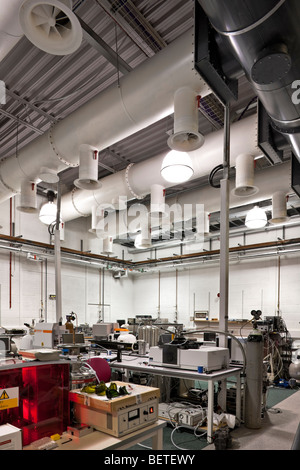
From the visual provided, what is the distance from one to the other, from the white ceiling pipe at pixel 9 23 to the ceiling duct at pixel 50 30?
0.10 metres

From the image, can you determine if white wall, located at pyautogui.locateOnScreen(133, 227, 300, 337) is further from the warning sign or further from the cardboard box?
the warning sign

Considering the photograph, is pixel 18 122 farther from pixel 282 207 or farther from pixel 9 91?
pixel 282 207

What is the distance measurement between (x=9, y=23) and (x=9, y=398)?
2014 mm

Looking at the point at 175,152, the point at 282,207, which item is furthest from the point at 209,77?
the point at 282,207

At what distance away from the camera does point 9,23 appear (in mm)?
1890

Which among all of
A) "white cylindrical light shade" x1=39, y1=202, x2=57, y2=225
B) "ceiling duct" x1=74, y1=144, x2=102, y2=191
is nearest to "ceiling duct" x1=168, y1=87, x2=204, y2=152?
"ceiling duct" x1=74, y1=144, x2=102, y2=191

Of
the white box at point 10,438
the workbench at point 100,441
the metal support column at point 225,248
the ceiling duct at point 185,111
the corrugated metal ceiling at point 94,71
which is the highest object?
the corrugated metal ceiling at point 94,71

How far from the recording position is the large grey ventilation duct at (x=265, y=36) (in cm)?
114

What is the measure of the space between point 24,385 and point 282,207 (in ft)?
12.1

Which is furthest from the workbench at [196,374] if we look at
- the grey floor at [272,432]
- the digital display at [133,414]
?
the digital display at [133,414]

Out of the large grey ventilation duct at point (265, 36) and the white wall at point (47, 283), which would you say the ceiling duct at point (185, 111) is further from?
the white wall at point (47, 283)

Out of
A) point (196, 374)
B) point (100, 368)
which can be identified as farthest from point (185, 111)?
point (196, 374)

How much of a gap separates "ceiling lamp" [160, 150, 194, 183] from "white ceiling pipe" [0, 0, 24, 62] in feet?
4.75

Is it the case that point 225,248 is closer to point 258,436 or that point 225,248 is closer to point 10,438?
point 258,436
